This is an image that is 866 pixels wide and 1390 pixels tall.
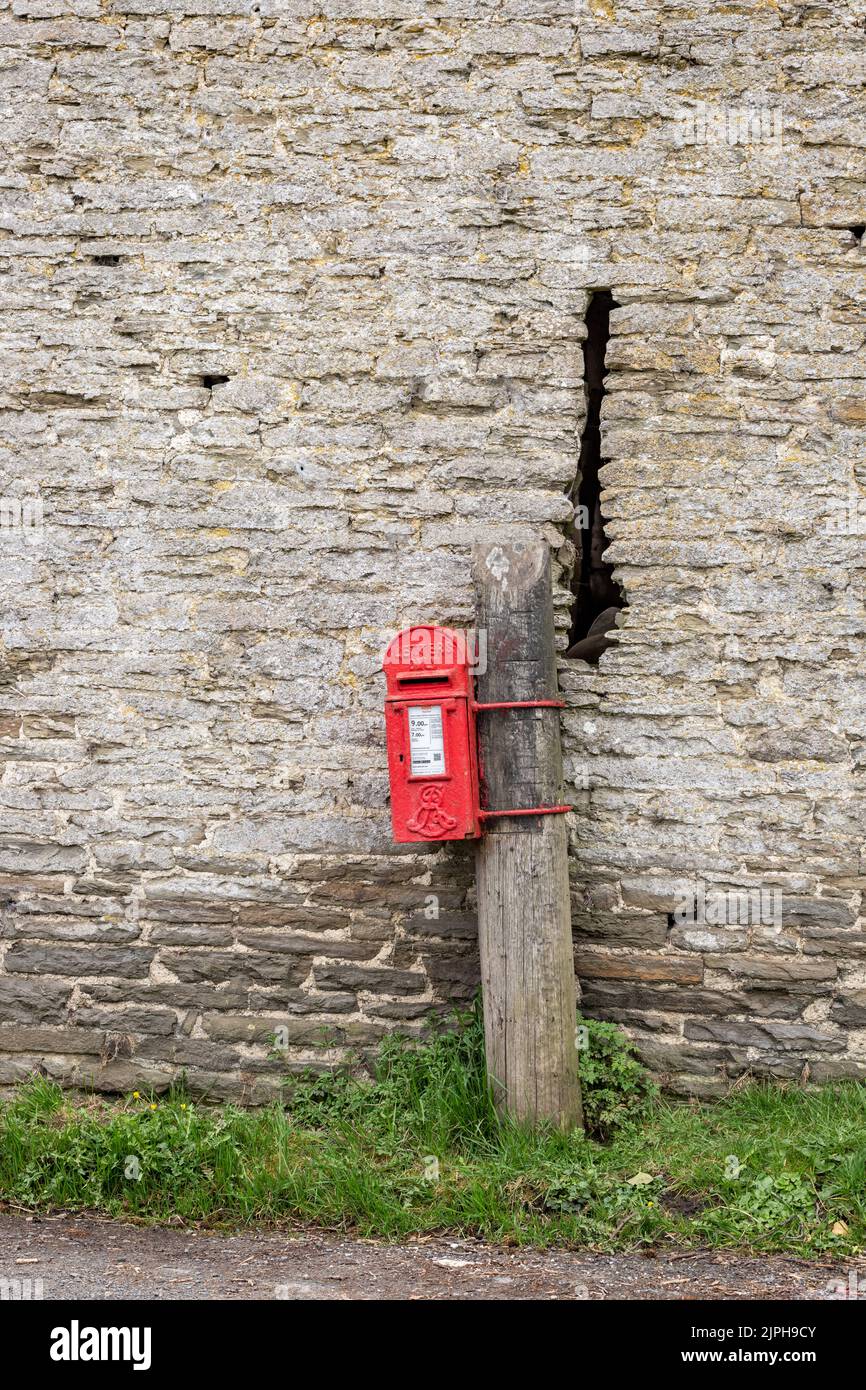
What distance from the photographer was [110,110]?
4543 millimetres

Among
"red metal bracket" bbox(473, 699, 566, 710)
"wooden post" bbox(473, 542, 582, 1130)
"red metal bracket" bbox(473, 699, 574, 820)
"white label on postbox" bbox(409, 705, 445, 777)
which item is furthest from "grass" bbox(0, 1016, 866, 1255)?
"red metal bracket" bbox(473, 699, 566, 710)

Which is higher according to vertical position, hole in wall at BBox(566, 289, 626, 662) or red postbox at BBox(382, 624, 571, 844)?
hole in wall at BBox(566, 289, 626, 662)

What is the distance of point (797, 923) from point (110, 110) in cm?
396

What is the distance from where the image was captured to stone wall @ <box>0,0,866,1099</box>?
14.3 ft

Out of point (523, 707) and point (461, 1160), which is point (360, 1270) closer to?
point (461, 1160)

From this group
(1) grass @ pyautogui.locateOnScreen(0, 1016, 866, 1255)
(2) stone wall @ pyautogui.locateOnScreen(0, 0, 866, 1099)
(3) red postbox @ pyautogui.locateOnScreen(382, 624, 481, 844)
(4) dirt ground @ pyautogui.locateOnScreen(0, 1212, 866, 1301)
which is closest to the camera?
(4) dirt ground @ pyautogui.locateOnScreen(0, 1212, 866, 1301)

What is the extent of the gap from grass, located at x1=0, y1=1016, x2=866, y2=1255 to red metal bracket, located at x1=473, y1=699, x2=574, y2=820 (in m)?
0.85

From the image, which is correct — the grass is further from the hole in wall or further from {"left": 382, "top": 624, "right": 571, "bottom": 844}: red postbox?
the hole in wall

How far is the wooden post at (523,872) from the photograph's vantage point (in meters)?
3.99

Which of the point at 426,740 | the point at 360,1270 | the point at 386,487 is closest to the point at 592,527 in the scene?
the point at 386,487

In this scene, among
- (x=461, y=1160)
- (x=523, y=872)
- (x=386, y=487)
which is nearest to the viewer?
(x=461, y=1160)

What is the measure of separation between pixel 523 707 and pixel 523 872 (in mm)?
551

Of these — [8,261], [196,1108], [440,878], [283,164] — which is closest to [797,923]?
[440,878]

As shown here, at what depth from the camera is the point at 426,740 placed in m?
3.94
